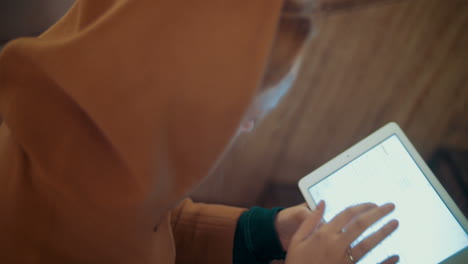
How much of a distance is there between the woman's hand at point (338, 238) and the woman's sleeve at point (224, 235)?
0.13m

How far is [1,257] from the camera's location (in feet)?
1.03

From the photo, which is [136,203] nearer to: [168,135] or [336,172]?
[168,135]

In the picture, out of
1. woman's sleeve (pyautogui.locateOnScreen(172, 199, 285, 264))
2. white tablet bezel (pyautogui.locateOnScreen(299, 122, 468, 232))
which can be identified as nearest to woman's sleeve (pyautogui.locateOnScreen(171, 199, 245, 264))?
woman's sleeve (pyautogui.locateOnScreen(172, 199, 285, 264))

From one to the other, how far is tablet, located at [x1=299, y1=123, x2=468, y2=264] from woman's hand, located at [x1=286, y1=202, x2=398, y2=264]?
59 mm

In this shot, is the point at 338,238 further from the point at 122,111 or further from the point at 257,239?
the point at 122,111

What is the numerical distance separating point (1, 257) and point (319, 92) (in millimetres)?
550

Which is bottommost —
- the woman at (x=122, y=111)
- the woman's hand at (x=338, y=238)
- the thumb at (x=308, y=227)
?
the woman's hand at (x=338, y=238)

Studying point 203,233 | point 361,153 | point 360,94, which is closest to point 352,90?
point 360,94

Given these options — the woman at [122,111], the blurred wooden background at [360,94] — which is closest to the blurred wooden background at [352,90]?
the blurred wooden background at [360,94]

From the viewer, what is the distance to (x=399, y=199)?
0.50 m

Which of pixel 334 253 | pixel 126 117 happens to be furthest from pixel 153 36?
pixel 334 253

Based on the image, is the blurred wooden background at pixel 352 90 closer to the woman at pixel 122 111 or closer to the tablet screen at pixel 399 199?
the tablet screen at pixel 399 199

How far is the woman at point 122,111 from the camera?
259 millimetres

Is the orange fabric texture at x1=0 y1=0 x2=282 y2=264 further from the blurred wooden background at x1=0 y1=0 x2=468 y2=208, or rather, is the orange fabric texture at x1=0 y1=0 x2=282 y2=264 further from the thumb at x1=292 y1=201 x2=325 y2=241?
the blurred wooden background at x1=0 y1=0 x2=468 y2=208
